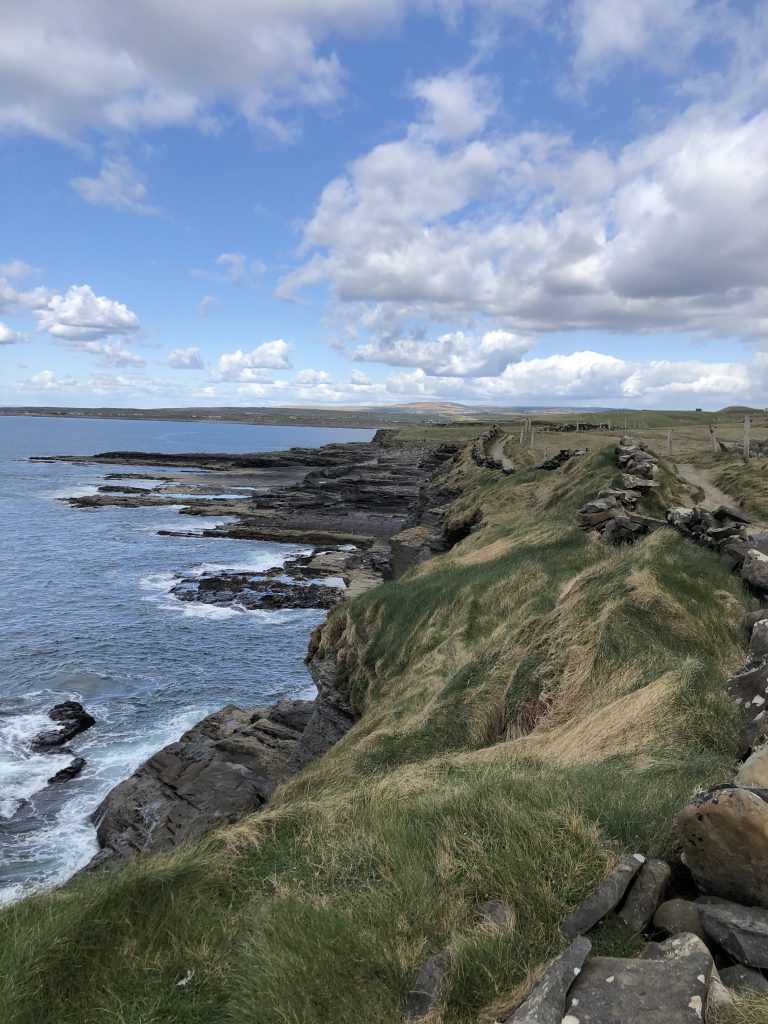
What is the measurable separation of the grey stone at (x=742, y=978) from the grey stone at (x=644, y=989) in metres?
0.21

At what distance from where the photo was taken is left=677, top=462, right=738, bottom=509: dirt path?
22.9 m

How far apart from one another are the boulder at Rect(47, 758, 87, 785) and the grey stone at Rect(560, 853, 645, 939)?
1943 cm

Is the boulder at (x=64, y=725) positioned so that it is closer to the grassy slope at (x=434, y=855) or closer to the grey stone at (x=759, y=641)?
the grassy slope at (x=434, y=855)

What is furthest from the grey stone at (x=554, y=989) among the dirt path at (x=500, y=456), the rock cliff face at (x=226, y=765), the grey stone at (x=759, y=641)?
the dirt path at (x=500, y=456)

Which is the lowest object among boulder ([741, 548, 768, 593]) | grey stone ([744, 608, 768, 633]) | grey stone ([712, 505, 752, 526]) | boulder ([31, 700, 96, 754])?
boulder ([31, 700, 96, 754])

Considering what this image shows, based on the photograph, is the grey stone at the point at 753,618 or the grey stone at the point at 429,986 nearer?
the grey stone at the point at 429,986

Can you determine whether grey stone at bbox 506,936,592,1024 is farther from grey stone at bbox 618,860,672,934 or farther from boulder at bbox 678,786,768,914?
boulder at bbox 678,786,768,914

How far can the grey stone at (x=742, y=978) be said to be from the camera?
11.4 feet

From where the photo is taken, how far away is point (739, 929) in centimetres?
380

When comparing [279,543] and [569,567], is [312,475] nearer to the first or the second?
[279,543]

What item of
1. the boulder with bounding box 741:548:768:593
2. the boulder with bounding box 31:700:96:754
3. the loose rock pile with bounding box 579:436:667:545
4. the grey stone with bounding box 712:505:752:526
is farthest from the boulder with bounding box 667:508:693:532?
the boulder with bounding box 31:700:96:754

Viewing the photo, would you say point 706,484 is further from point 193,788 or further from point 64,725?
point 64,725

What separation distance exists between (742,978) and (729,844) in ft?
2.61

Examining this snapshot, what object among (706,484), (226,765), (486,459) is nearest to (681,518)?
(226,765)
